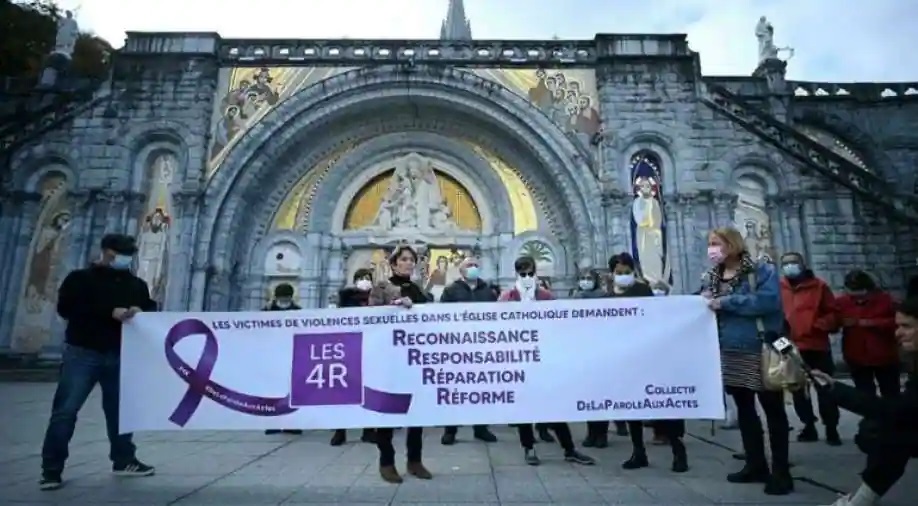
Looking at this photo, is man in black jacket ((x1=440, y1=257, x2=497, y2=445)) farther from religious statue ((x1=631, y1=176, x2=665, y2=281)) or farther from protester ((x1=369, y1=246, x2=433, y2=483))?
religious statue ((x1=631, y1=176, x2=665, y2=281))

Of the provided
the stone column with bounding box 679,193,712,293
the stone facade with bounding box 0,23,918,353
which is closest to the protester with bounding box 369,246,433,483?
the stone facade with bounding box 0,23,918,353

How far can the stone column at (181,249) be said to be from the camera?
14312 millimetres

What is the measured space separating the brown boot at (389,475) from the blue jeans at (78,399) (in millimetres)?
2134

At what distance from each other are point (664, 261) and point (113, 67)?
1570cm

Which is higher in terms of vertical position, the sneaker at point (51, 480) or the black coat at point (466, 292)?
the black coat at point (466, 292)

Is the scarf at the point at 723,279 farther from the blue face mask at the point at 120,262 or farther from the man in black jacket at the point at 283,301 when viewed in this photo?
the man in black jacket at the point at 283,301

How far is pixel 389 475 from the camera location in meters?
4.42

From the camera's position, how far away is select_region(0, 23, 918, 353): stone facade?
14469mm

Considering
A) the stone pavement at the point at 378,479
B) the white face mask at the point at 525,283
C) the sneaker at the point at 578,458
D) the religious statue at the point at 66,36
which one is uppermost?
the religious statue at the point at 66,36

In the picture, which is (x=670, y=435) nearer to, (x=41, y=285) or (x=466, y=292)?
(x=466, y=292)

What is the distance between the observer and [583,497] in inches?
157

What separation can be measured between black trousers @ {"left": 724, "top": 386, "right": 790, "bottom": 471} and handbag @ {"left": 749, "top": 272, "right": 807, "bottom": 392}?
0.79 feet

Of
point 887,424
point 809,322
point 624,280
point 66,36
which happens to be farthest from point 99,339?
point 66,36

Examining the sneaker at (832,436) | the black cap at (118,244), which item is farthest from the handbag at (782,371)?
the black cap at (118,244)
